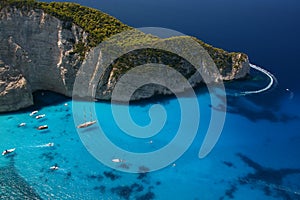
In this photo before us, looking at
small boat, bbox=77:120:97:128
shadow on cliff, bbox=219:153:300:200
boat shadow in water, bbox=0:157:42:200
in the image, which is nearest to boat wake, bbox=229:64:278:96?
shadow on cliff, bbox=219:153:300:200

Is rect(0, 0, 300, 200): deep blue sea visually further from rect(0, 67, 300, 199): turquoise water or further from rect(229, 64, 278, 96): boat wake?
rect(229, 64, 278, 96): boat wake

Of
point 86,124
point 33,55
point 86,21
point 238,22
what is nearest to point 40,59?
point 33,55

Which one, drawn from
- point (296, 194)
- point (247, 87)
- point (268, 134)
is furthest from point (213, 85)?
point (296, 194)

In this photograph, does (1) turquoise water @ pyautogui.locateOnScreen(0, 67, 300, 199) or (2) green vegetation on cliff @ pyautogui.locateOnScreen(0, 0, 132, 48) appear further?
(2) green vegetation on cliff @ pyautogui.locateOnScreen(0, 0, 132, 48)

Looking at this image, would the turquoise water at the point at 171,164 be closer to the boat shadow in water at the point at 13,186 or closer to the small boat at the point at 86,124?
the boat shadow in water at the point at 13,186

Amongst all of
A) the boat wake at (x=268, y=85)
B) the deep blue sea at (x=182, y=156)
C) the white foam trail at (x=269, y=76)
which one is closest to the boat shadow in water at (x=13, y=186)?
the deep blue sea at (x=182, y=156)

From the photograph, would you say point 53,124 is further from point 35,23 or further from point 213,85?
point 213,85

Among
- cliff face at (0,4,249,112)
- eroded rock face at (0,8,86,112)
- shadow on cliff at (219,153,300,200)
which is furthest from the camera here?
cliff face at (0,4,249,112)
